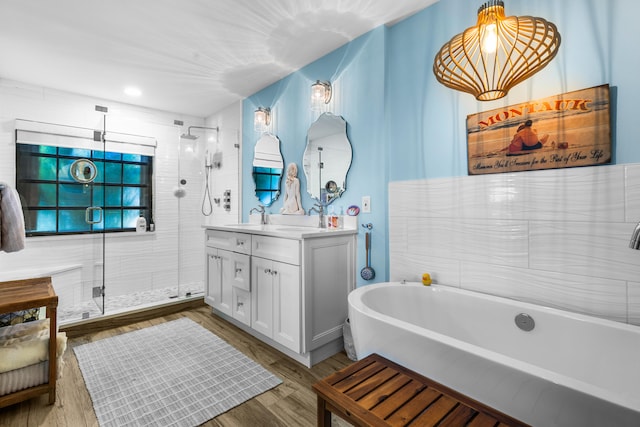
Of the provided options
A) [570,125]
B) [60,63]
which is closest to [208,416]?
[570,125]

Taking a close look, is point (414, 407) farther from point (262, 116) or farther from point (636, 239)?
point (262, 116)

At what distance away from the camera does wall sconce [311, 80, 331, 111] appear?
8.53 ft

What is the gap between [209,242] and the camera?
3102 mm

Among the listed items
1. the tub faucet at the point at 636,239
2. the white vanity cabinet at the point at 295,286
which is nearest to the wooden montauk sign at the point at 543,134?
the tub faucet at the point at 636,239

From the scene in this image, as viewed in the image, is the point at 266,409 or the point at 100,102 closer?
the point at 266,409

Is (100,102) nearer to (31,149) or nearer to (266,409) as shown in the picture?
(31,149)

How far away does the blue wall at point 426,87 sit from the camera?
1446 millimetres

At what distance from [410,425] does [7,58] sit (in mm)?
4013

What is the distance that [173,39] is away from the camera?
2.40 metres

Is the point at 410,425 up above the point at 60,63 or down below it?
below

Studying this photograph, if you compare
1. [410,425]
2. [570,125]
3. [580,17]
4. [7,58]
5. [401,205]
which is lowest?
[410,425]

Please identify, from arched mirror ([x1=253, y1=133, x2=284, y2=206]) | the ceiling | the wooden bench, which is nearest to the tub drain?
the wooden bench

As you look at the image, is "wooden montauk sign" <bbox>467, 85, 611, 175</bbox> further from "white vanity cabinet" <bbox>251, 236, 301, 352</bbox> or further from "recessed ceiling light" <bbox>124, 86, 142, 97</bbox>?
"recessed ceiling light" <bbox>124, 86, 142, 97</bbox>

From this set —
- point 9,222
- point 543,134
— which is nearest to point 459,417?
point 543,134
